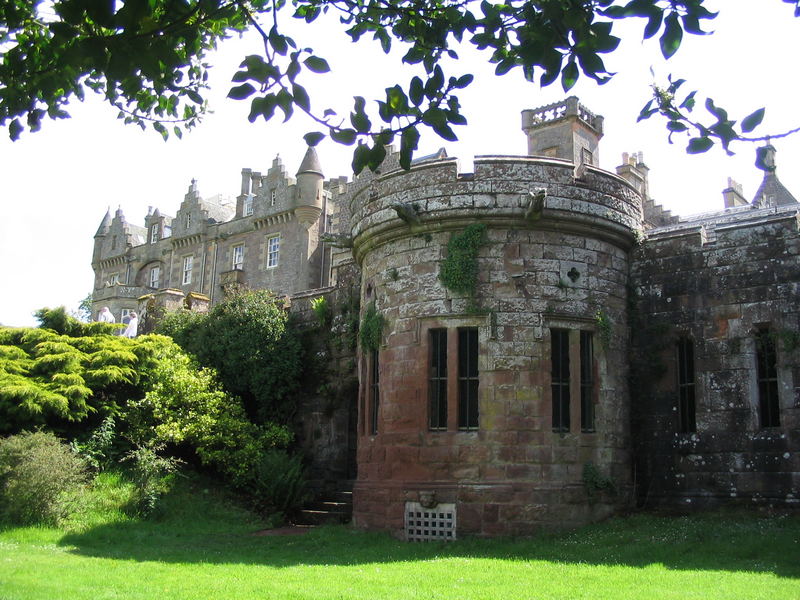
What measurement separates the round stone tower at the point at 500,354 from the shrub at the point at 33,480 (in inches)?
203

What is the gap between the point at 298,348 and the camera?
61.9 feet

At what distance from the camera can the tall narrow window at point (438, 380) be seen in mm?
14109

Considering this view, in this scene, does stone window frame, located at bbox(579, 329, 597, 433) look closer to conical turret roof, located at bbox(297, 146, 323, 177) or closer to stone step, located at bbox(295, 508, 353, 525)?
stone step, located at bbox(295, 508, 353, 525)

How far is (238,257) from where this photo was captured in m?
50.0

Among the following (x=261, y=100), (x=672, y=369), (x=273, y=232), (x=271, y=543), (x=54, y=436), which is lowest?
(x=271, y=543)

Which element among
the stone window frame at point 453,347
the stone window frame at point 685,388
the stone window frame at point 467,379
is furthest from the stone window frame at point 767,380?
the stone window frame at point 467,379

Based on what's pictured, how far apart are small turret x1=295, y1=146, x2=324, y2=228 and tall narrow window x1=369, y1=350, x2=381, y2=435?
102 feet

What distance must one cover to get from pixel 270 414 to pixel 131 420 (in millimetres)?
3034

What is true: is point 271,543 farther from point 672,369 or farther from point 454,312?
point 672,369

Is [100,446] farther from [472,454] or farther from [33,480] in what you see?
[472,454]

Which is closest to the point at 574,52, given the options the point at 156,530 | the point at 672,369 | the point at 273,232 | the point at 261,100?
the point at 261,100

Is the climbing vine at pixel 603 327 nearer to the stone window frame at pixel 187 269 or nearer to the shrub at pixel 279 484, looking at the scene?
the shrub at pixel 279 484

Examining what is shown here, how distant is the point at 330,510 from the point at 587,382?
5929mm

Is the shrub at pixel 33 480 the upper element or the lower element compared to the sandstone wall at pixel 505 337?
lower
